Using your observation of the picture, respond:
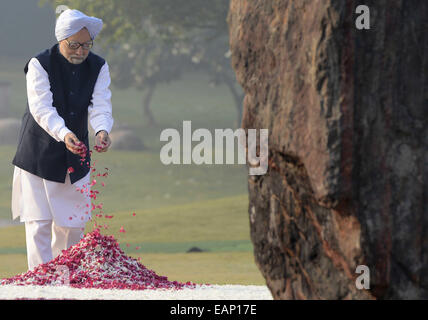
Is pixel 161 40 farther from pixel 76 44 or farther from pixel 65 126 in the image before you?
pixel 65 126

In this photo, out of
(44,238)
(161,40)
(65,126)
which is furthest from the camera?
(161,40)

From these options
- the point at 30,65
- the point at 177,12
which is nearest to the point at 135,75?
the point at 177,12

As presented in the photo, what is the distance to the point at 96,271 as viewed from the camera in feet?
22.0

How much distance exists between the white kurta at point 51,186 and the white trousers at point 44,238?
0.08 metres

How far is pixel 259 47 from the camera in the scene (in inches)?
180

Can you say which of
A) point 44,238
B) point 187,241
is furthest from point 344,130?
point 187,241

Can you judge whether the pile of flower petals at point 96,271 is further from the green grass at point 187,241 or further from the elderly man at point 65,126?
the green grass at point 187,241

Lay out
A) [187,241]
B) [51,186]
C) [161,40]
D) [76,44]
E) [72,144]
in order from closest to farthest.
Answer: [72,144], [76,44], [51,186], [187,241], [161,40]

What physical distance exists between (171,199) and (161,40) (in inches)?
278

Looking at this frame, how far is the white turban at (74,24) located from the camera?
6.48 metres

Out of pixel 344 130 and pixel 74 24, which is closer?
pixel 344 130

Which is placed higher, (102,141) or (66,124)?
(66,124)

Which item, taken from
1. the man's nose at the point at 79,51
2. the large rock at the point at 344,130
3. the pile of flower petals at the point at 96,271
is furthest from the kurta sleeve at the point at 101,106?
the large rock at the point at 344,130
